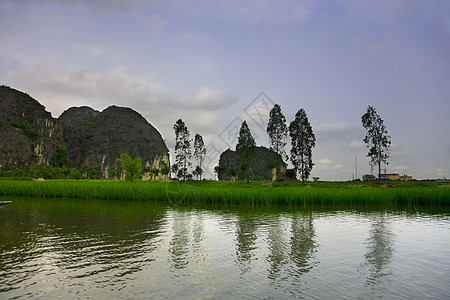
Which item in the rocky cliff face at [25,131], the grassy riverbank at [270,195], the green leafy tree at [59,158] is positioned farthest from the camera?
the green leafy tree at [59,158]

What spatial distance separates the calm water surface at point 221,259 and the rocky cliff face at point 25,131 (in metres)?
114

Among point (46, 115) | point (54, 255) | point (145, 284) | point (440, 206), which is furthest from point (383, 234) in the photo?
point (46, 115)

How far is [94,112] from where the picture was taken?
564 feet

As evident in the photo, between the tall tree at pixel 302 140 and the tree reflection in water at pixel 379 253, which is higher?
the tall tree at pixel 302 140

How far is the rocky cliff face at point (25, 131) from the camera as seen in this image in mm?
110562

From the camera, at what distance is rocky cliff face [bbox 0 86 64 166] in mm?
110562

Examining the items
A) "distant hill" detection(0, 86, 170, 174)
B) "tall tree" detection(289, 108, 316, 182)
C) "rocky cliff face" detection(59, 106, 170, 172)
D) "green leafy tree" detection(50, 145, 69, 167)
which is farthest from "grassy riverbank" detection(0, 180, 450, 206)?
"rocky cliff face" detection(59, 106, 170, 172)

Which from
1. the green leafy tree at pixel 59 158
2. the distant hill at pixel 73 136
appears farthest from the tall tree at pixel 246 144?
the green leafy tree at pixel 59 158

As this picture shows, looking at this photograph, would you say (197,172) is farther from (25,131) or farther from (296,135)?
(25,131)

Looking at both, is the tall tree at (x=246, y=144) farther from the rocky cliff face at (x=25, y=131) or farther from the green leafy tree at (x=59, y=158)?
the rocky cliff face at (x=25, y=131)

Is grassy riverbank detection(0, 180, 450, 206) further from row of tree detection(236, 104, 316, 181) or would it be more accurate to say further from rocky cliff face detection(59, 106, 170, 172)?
rocky cliff face detection(59, 106, 170, 172)

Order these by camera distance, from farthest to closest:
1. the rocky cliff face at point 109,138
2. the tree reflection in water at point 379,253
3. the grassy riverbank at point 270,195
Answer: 1. the rocky cliff face at point 109,138
2. the grassy riverbank at point 270,195
3. the tree reflection in water at point 379,253

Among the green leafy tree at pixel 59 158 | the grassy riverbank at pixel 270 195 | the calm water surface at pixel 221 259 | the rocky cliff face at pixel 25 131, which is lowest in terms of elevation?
the calm water surface at pixel 221 259

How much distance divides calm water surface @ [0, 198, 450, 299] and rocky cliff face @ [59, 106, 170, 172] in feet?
392
